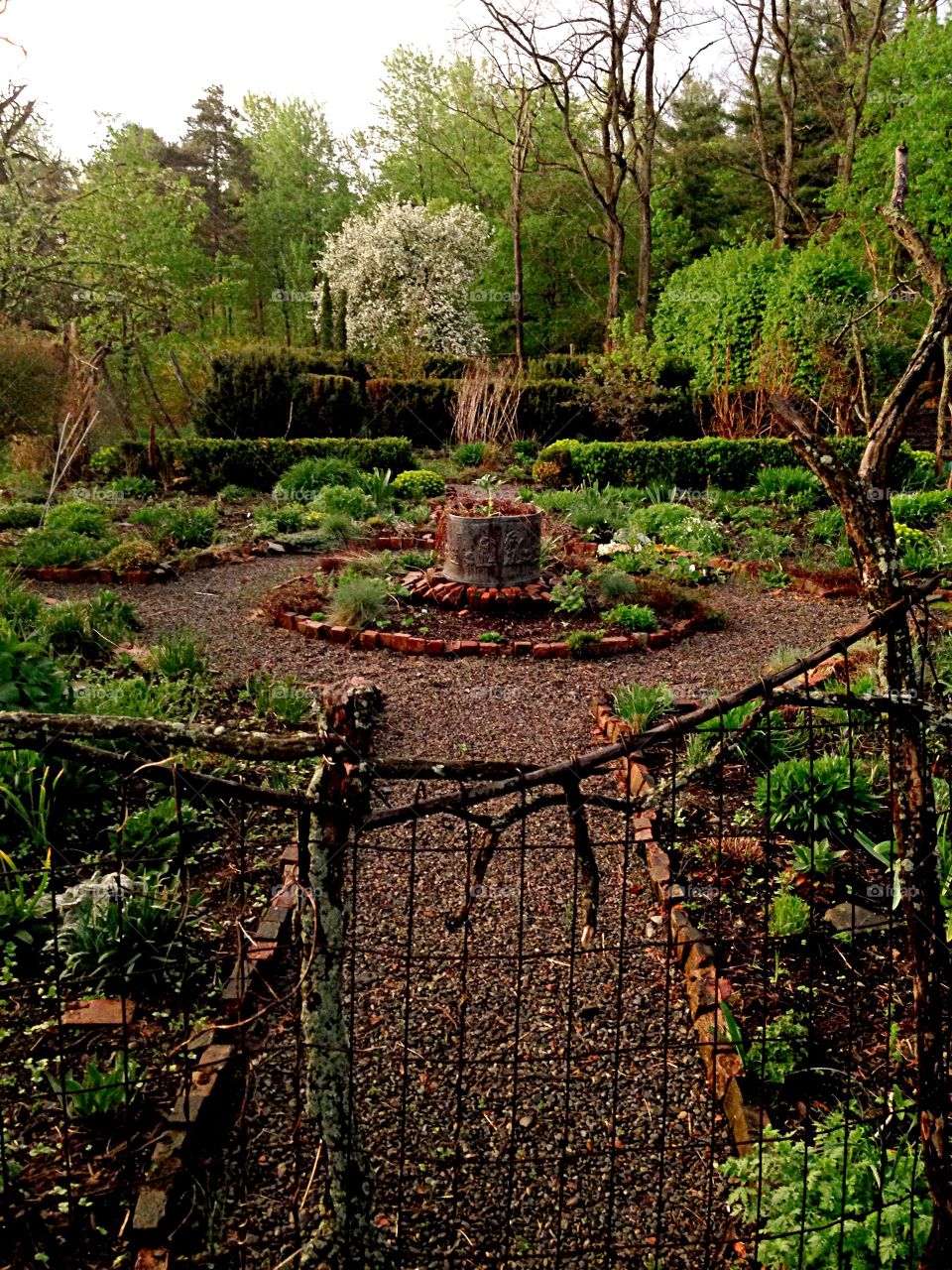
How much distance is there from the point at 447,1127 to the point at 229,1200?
0.58 meters

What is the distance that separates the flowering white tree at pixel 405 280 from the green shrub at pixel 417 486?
11.3 m

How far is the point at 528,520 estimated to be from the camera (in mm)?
7340

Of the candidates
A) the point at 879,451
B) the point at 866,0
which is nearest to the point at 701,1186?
the point at 879,451

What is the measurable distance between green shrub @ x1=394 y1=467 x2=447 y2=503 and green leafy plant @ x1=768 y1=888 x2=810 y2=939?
9.37 meters

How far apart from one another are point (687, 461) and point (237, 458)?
6.64 m

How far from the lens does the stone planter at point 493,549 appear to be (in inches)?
287

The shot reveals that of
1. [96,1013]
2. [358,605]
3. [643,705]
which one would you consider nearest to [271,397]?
Result: [358,605]

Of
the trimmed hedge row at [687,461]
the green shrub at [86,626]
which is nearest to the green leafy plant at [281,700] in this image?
the green shrub at [86,626]

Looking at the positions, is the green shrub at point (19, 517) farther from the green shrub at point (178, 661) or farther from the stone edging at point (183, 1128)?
the stone edging at point (183, 1128)

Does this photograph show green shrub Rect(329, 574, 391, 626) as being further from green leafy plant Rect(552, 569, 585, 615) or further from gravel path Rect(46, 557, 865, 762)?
green leafy plant Rect(552, 569, 585, 615)

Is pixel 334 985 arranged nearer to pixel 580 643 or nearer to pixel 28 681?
pixel 28 681

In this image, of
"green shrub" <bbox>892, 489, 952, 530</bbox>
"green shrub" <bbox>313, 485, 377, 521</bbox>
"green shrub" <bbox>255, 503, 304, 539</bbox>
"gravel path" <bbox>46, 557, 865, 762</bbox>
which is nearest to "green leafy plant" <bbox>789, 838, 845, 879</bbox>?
"gravel path" <bbox>46, 557, 865, 762</bbox>

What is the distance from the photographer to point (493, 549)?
7367 millimetres

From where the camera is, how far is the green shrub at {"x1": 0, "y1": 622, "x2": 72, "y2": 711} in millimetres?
3752
